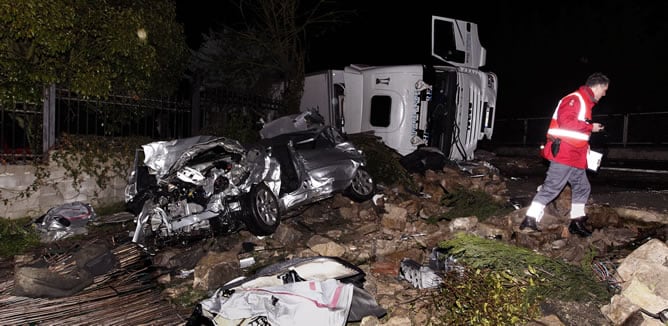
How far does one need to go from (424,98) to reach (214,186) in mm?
5498

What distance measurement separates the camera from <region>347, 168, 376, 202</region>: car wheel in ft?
23.2

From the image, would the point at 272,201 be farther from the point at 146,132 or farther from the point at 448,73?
the point at 448,73

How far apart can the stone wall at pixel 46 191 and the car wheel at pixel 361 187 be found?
3.57 metres

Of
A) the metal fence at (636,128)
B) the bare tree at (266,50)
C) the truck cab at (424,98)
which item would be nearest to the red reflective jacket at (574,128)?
the truck cab at (424,98)

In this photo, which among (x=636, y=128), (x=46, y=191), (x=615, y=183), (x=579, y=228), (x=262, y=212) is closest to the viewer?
(x=579, y=228)

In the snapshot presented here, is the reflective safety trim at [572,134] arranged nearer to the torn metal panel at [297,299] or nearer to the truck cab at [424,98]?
the torn metal panel at [297,299]

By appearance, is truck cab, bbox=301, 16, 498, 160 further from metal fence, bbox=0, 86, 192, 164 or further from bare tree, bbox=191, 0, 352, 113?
metal fence, bbox=0, 86, 192, 164

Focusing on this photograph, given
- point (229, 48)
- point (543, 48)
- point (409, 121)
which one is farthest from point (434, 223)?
point (543, 48)

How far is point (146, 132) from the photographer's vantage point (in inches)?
315

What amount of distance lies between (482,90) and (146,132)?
Answer: 7166mm

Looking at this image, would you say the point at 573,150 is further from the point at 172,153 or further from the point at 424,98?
the point at 424,98

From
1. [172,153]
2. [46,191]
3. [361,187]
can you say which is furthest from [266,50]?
[172,153]

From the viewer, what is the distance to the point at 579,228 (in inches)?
206

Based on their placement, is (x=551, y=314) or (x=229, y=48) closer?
(x=551, y=314)
